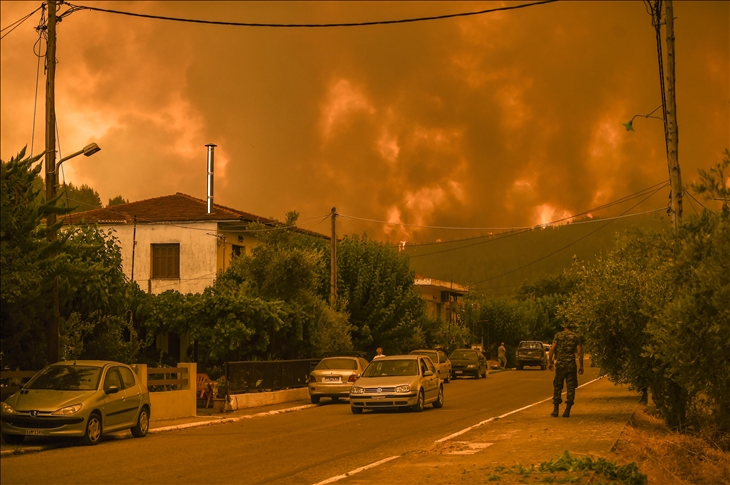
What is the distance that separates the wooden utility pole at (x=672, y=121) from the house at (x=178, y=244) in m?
28.4

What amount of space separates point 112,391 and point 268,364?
12.6 metres

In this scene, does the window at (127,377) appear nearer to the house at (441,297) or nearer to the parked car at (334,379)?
the parked car at (334,379)

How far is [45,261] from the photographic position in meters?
17.1

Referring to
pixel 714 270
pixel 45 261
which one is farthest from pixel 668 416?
pixel 45 261

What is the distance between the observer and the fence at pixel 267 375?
89.3ft

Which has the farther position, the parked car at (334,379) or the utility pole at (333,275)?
the utility pole at (333,275)

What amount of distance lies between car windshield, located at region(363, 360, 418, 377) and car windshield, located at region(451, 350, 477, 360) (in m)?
25.6

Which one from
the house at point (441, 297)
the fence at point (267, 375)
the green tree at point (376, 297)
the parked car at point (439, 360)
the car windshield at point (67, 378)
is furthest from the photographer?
the house at point (441, 297)

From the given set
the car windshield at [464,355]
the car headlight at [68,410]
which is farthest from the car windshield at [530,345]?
the car headlight at [68,410]

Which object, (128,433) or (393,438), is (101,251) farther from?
(393,438)

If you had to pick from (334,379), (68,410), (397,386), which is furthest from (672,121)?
(334,379)

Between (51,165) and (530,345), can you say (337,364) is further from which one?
(530,345)

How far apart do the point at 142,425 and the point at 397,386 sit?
25.8ft

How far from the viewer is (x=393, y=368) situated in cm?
2591
